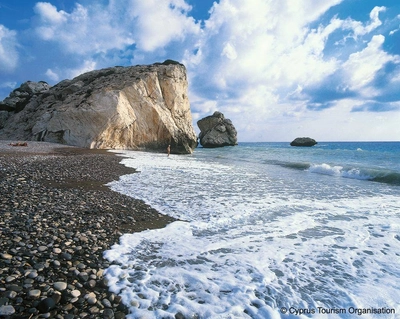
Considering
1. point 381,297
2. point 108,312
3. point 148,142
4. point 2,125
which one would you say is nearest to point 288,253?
point 381,297

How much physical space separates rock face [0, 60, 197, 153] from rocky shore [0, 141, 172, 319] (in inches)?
1055

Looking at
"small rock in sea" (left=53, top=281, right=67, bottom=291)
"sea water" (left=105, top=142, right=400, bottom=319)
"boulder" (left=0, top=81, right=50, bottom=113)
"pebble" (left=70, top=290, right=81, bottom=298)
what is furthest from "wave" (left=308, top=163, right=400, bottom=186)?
"boulder" (left=0, top=81, right=50, bottom=113)

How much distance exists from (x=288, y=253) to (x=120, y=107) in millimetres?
32866

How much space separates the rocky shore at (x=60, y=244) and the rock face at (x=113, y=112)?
87.9 ft

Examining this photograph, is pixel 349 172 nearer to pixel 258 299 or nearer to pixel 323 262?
pixel 323 262

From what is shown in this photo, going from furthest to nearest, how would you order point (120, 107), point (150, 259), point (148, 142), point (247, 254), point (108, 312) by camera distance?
point (148, 142)
point (120, 107)
point (247, 254)
point (150, 259)
point (108, 312)

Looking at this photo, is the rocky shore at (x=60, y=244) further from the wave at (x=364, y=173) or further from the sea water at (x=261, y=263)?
the wave at (x=364, y=173)

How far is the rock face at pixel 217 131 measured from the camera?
78500mm

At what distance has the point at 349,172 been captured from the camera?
18766 mm

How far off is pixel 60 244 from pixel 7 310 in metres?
1.66

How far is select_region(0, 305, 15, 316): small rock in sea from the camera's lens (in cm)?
247

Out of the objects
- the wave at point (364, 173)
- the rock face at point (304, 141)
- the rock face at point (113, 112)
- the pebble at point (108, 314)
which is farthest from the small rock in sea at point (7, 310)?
the rock face at point (304, 141)

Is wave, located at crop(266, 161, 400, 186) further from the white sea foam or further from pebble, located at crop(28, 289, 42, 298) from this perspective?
pebble, located at crop(28, 289, 42, 298)

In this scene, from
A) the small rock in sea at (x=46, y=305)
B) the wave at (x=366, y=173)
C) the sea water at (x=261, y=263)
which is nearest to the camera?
the small rock in sea at (x=46, y=305)
